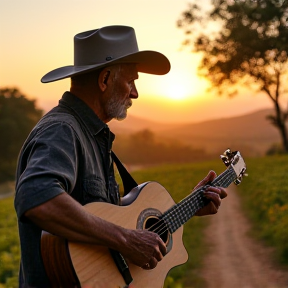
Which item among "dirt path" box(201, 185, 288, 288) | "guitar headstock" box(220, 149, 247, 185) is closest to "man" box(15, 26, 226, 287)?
"guitar headstock" box(220, 149, 247, 185)

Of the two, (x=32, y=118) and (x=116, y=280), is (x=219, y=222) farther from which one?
(x=32, y=118)

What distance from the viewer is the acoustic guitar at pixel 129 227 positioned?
8.43ft

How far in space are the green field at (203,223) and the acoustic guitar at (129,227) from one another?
220cm

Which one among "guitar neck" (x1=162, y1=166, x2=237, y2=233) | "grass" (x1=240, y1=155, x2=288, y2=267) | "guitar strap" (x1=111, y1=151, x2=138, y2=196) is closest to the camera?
"guitar neck" (x1=162, y1=166, x2=237, y2=233)

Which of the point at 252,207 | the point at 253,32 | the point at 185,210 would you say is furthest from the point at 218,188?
the point at 253,32

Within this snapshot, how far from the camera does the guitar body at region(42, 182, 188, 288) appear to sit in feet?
8.61

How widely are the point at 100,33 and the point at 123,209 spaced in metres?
0.87

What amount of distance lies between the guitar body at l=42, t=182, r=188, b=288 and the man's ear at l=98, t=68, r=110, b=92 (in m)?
0.57

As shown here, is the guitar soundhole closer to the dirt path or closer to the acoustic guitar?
the acoustic guitar

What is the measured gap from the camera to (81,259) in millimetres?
2623

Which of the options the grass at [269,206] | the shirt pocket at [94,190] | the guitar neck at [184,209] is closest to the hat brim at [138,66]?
the shirt pocket at [94,190]

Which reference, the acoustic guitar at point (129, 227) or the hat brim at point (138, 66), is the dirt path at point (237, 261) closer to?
the acoustic guitar at point (129, 227)

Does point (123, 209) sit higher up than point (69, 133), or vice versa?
point (69, 133)

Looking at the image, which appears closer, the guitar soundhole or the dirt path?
the guitar soundhole
